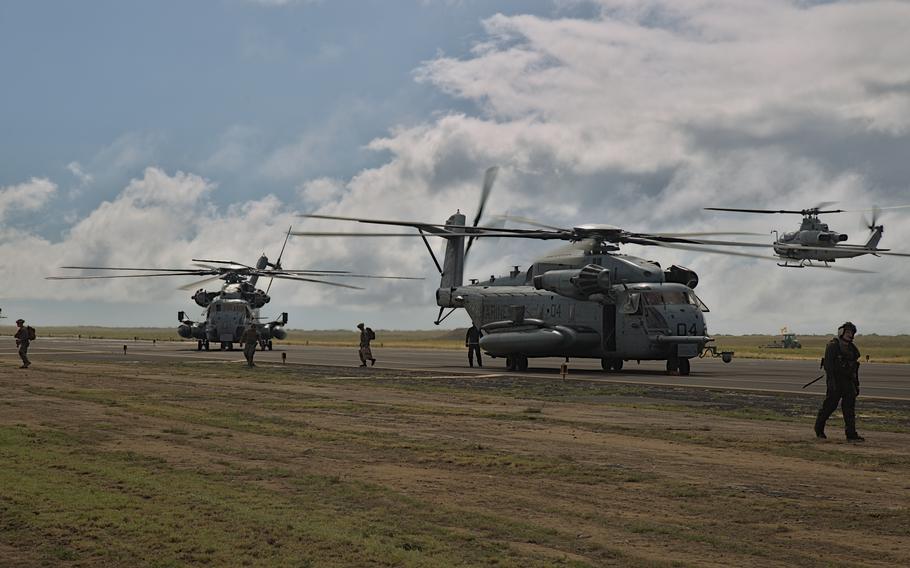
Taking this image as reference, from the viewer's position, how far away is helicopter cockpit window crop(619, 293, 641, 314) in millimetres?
34706

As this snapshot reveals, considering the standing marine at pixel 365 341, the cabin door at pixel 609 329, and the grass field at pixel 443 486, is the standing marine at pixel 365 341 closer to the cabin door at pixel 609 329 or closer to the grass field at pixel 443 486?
the cabin door at pixel 609 329

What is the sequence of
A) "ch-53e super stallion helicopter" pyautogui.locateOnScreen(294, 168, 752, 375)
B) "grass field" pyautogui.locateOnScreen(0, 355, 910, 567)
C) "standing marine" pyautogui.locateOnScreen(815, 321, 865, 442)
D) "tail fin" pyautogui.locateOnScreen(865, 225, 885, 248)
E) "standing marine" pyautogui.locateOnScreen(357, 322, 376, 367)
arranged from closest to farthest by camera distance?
"grass field" pyautogui.locateOnScreen(0, 355, 910, 567) < "standing marine" pyautogui.locateOnScreen(815, 321, 865, 442) < "ch-53e super stallion helicopter" pyautogui.locateOnScreen(294, 168, 752, 375) < "standing marine" pyautogui.locateOnScreen(357, 322, 376, 367) < "tail fin" pyautogui.locateOnScreen(865, 225, 885, 248)

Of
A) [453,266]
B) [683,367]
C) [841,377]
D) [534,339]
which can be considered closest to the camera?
[841,377]

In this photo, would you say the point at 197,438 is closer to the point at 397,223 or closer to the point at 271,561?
the point at 271,561

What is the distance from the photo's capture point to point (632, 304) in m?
34.9

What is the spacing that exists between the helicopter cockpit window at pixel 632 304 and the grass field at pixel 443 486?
1355 cm

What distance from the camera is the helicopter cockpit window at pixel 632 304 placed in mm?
34706

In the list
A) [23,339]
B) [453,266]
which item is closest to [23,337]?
[23,339]

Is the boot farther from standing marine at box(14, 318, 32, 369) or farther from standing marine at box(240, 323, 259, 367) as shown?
standing marine at box(14, 318, 32, 369)

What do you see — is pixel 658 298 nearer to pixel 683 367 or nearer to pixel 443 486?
pixel 683 367

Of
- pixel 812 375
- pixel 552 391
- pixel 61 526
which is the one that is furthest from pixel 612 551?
pixel 812 375

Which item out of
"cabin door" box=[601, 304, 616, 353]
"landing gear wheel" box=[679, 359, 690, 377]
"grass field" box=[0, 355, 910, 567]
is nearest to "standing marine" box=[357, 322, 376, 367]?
"cabin door" box=[601, 304, 616, 353]

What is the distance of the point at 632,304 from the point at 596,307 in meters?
1.67

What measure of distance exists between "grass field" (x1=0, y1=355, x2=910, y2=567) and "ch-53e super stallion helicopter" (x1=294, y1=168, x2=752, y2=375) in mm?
13458
